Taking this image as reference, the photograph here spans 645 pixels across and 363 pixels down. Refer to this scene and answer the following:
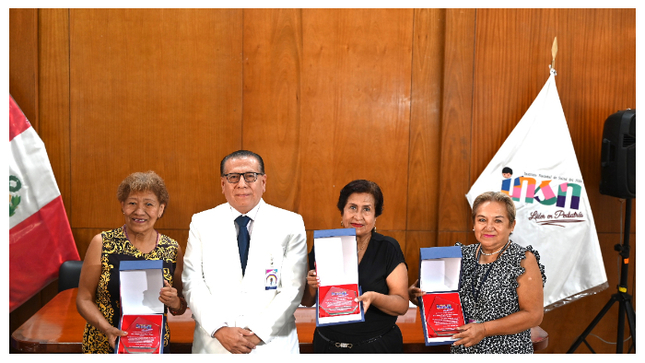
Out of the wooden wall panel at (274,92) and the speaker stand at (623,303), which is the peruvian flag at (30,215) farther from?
the speaker stand at (623,303)

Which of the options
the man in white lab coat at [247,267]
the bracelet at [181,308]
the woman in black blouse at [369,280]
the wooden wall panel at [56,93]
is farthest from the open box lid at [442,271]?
the wooden wall panel at [56,93]

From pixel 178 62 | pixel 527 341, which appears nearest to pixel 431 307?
pixel 527 341

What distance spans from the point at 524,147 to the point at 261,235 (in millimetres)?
2296

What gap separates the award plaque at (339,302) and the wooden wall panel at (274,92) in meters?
1.87

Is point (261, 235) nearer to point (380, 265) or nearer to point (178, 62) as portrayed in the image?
point (380, 265)

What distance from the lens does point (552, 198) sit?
11.4ft

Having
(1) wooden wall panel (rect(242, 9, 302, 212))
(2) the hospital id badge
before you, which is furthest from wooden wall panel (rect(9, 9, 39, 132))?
(2) the hospital id badge

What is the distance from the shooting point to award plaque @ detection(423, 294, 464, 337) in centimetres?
183

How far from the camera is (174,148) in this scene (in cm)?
361

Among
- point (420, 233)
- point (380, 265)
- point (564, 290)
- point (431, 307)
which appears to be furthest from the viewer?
point (420, 233)

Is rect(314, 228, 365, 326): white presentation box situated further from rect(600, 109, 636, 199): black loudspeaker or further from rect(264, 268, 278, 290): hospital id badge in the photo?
rect(600, 109, 636, 199): black loudspeaker

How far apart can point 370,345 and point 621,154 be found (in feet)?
7.81

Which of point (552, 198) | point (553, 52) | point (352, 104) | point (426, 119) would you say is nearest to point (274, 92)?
point (352, 104)

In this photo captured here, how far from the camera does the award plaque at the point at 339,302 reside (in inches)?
71.9
